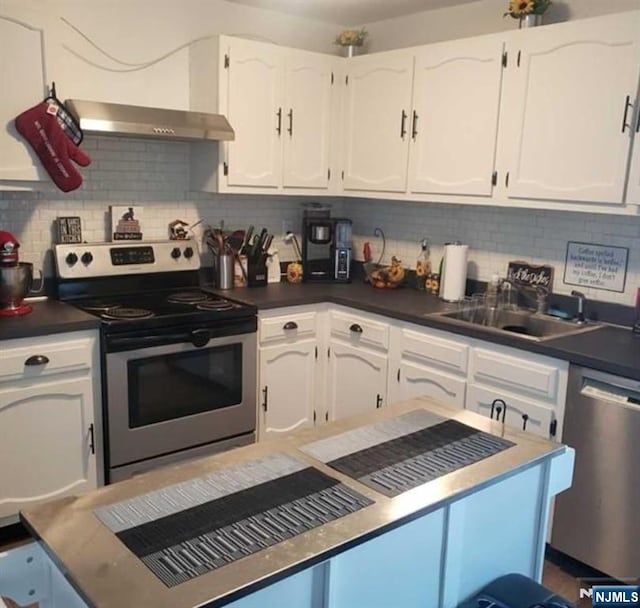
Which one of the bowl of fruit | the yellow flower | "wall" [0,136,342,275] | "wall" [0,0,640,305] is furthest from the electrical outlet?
the yellow flower

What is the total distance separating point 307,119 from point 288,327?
1158 millimetres

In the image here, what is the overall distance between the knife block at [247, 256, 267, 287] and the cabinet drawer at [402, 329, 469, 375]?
0.95m

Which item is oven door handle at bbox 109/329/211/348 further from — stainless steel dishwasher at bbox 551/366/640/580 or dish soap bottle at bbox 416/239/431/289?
stainless steel dishwasher at bbox 551/366/640/580

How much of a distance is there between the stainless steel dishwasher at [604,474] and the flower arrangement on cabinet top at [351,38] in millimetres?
2227

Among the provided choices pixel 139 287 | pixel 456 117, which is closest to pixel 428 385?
pixel 456 117

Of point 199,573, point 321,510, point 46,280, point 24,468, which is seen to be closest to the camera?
point 199,573

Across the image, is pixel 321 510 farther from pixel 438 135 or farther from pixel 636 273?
pixel 438 135

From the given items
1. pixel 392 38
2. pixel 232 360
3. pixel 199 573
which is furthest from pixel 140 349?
pixel 392 38

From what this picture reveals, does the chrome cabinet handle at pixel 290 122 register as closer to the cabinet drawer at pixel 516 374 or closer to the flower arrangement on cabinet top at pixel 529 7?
the flower arrangement on cabinet top at pixel 529 7

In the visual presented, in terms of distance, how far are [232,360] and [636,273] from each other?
1892mm

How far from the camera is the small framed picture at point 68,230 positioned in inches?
121

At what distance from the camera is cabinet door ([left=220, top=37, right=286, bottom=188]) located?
10.6ft

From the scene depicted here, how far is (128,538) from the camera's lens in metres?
1.11

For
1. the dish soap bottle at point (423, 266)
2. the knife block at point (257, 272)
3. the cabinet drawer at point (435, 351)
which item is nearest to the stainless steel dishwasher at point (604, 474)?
the cabinet drawer at point (435, 351)
